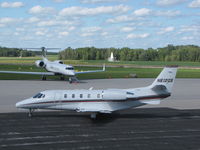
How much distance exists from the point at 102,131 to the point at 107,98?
12.7 ft

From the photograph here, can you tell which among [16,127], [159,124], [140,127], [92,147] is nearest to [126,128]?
[140,127]

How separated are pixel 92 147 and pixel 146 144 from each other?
2.70 meters

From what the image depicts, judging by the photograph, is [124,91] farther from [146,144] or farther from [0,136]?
[0,136]

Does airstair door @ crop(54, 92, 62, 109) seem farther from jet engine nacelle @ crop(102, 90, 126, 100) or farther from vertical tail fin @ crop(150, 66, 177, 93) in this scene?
vertical tail fin @ crop(150, 66, 177, 93)

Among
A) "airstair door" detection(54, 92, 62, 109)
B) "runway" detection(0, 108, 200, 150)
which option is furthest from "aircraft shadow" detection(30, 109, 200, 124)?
"airstair door" detection(54, 92, 62, 109)

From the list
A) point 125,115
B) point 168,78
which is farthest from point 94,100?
point 168,78

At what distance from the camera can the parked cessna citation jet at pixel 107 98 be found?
2295cm

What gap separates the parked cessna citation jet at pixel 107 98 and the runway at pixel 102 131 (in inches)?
34.5

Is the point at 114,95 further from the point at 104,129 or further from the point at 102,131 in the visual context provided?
the point at 102,131

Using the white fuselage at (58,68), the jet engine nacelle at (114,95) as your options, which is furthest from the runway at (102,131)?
the white fuselage at (58,68)

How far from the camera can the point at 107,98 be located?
23.0 meters

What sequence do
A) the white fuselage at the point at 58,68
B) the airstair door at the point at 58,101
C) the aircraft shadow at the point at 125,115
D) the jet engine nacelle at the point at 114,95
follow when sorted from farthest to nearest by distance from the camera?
1. the white fuselage at the point at 58,68
2. the aircraft shadow at the point at 125,115
3. the airstair door at the point at 58,101
4. the jet engine nacelle at the point at 114,95

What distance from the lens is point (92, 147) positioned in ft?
52.7

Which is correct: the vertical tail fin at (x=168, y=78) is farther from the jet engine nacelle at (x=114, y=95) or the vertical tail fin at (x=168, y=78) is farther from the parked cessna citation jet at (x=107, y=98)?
the jet engine nacelle at (x=114, y=95)
